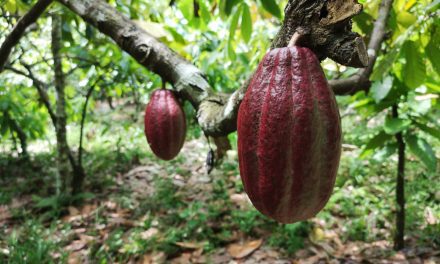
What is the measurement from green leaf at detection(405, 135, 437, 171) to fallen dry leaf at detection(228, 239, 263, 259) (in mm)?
1056

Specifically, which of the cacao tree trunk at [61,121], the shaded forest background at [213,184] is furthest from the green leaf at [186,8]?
the cacao tree trunk at [61,121]

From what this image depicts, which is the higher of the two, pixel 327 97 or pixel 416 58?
pixel 416 58

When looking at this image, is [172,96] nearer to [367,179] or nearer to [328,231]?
[328,231]

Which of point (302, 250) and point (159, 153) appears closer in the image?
point (159, 153)

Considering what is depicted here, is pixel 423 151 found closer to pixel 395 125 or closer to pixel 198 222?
pixel 395 125

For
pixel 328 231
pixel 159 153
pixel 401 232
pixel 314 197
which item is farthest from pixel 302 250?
pixel 314 197

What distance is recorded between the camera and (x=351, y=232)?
2410 millimetres

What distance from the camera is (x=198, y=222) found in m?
2.63

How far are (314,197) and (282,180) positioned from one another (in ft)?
0.21

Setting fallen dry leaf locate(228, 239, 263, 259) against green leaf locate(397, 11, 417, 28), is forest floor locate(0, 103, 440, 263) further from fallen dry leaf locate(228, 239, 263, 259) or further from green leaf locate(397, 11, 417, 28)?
green leaf locate(397, 11, 417, 28)

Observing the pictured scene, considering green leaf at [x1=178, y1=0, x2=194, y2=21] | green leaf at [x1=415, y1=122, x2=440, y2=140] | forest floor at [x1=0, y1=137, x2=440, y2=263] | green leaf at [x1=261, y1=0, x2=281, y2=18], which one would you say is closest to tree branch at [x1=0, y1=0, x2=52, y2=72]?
green leaf at [x1=178, y1=0, x2=194, y2=21]

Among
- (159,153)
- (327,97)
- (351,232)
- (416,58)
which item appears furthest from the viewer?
(351,232)

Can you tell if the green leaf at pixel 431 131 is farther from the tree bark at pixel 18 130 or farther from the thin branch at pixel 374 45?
the tree bark at pixel 18 130

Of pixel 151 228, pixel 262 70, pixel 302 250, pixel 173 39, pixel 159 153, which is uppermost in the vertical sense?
pixel 173 39
